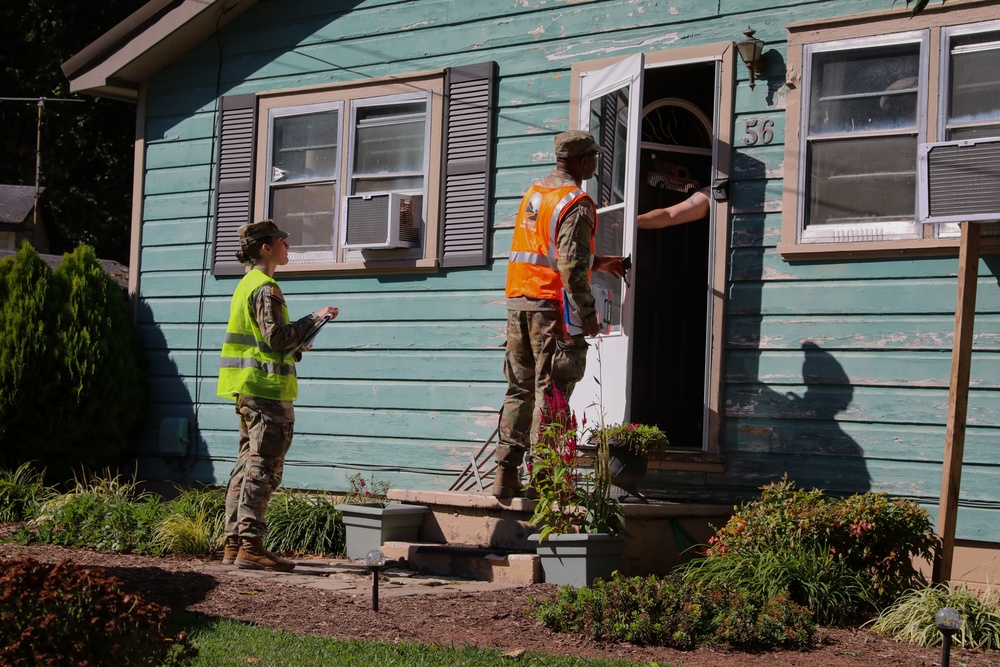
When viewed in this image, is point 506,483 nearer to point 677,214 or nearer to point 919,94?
point 677,214

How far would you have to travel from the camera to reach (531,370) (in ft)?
23.9

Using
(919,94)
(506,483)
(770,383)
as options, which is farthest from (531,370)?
(919,94)

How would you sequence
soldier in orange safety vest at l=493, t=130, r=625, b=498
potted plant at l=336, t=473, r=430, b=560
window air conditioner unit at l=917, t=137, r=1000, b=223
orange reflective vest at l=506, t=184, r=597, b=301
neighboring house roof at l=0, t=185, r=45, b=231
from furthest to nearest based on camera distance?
neighboring house roof at l=0, t=185, r=45, b=231, potted plant at l=336, t=473, r=430, b=560, orange reflective vest at l=506, t=184, r=597, b=301, soldier in orange safety vest at l=493, t=130, r=625, b=498, window air conditioner unit at l=917, t=137, r=1000, b=223

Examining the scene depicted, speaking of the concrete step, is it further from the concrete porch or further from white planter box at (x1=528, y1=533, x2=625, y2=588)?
white planter box at (x1=528, y1=533, x2=625, y2=588)

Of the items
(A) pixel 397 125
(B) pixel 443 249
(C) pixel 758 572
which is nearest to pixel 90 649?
(C) pixel 758 572

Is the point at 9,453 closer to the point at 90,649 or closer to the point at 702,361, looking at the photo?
the point at 702,361

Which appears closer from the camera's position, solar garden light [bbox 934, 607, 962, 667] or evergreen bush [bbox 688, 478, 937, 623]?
solar garden light [bbox 934, 607, 962, 667]

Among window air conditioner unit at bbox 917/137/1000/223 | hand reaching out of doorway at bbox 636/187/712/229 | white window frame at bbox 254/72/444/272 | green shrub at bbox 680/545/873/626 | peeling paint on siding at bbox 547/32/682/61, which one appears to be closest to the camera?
green shrub at bbox 680/545/873/626

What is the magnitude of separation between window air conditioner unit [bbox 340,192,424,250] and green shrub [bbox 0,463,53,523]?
10.1 ft

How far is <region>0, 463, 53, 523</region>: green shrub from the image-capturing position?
368 inches

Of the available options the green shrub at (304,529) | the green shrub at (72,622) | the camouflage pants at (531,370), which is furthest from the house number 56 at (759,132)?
the green shrub at (72,622)

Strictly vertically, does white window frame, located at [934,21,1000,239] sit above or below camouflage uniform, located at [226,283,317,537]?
above

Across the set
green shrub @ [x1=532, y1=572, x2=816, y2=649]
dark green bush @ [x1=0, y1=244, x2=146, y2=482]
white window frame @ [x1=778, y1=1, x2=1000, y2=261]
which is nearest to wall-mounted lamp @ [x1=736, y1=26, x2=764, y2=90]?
white window frame @ [x1=778, y1=1, x2=1000, y2=261]

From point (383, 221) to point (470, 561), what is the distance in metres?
3.25
